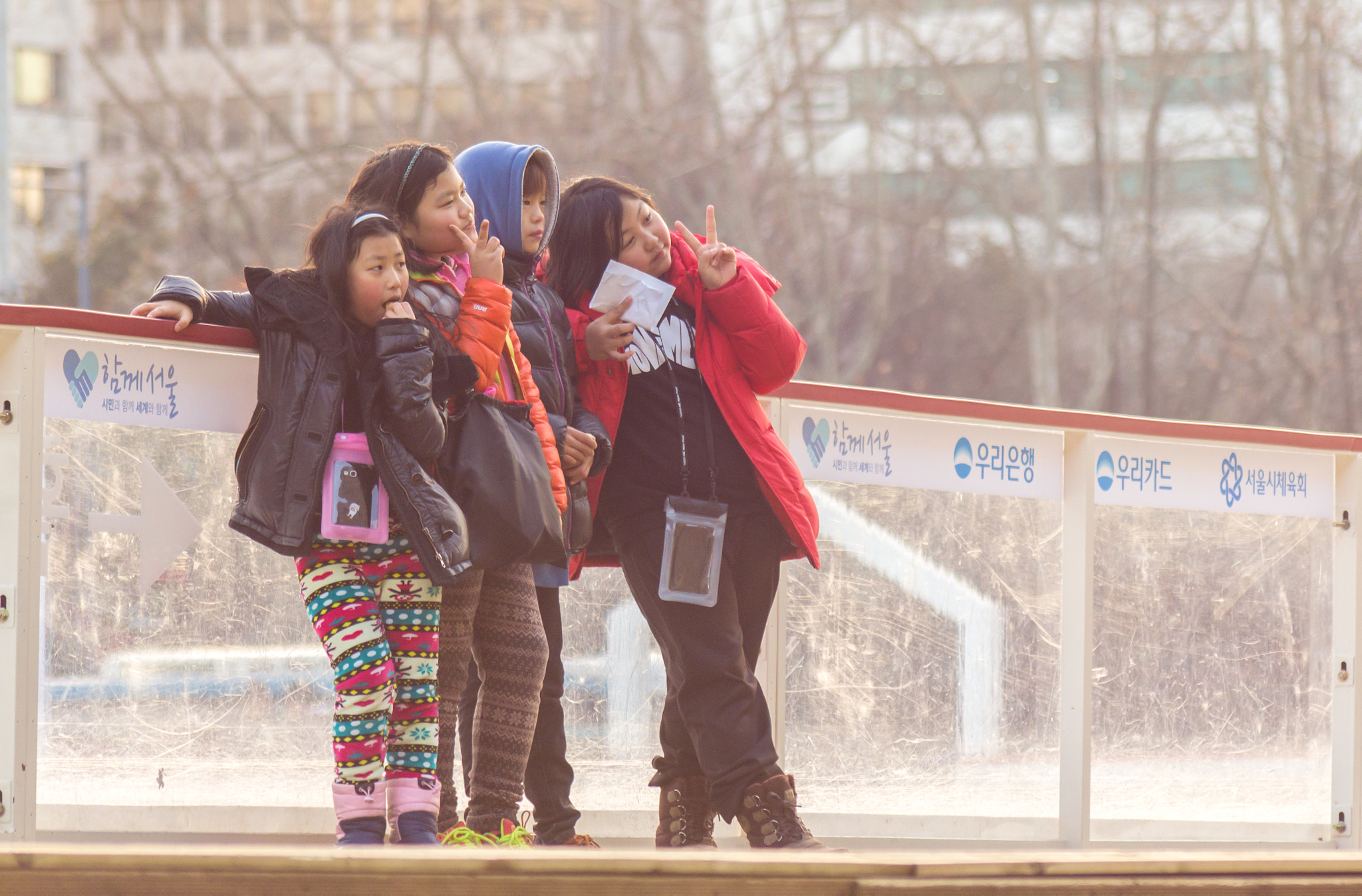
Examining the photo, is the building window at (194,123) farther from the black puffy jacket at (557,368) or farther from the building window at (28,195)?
the black puffy jacket at (557,368)

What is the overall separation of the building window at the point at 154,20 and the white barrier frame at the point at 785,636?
2161cm

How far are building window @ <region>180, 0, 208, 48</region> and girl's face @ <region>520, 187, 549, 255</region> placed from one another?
850 inches

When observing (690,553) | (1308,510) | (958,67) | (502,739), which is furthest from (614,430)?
(958,67)

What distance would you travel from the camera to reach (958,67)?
24.6m

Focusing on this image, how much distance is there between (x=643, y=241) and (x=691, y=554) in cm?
70

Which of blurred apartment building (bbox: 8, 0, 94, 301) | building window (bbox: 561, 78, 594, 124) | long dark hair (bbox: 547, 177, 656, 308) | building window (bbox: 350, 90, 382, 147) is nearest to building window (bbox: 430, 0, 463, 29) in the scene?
building window (bbox: 350, 90, 382, 147)

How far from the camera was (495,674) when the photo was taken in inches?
130

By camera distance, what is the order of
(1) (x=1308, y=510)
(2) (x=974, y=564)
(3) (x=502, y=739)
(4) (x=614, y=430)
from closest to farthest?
(3) (x=502, y=739), (4) (x=614, y=430), (2) (x=974, y=564), (1) (x=1308, y=510)

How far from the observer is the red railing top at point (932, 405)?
329cm

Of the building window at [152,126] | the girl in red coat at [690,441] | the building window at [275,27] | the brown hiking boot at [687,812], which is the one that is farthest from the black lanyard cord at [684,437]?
the building window at [275,27]

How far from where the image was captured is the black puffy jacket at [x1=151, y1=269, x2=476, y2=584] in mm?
2928

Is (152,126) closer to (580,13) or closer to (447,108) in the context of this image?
(447,108)

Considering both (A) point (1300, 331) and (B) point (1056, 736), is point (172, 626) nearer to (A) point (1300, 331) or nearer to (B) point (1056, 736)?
(B) point (1056, 736)

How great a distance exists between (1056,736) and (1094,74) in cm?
2192
